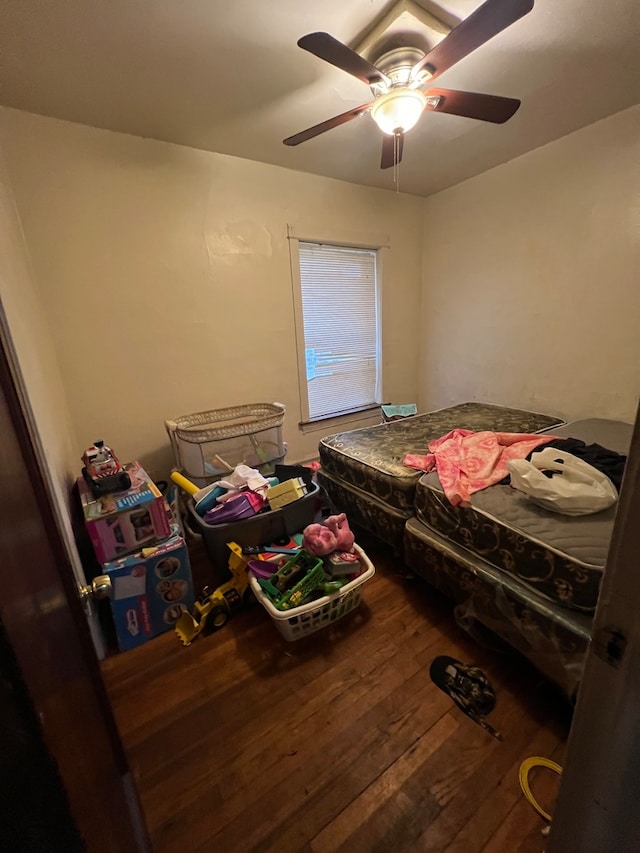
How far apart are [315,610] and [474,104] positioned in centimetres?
233

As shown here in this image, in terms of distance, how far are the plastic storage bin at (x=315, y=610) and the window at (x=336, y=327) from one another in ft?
5.70

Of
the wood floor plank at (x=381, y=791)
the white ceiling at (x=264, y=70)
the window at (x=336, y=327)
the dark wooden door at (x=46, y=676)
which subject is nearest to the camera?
the dark wooden door at (x=46, y=676)

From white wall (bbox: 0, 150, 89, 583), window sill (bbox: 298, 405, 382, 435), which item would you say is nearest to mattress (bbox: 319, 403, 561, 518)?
window sill (bbox: 298, 405, 382, 435)

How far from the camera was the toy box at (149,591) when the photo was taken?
4.70ft

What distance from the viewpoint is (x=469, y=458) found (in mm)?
1749

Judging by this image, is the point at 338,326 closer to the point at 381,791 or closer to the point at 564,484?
the point at 564,484

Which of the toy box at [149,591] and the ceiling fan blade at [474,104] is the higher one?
the ceiling fan blade at [474,104]

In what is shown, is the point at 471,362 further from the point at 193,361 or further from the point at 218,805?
the point at 218,805

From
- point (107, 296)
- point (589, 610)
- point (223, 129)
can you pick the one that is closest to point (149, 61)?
point (223, 129)

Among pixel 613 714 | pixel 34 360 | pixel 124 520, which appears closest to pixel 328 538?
pixel 124 520

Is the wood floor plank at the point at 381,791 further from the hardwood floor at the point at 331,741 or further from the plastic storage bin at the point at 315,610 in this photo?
the plastic storage bin at the point at 315,610

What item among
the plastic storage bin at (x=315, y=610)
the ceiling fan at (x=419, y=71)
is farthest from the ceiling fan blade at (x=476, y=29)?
the plastic storage bin at (x=315, y=610)

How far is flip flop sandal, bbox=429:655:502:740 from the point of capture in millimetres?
1195

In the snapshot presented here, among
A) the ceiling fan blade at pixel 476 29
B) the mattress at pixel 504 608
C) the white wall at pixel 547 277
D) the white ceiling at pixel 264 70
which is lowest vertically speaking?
the mattress at pixel 504 608
